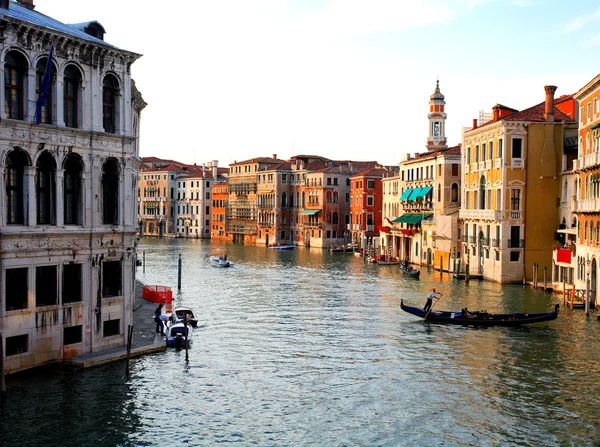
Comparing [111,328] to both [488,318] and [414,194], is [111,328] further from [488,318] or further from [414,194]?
[414,194]

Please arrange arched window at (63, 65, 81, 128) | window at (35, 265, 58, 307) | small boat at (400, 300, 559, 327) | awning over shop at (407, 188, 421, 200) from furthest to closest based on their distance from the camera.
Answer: awning over shop at (407, 188, 421, 200)
small boat at (400, 300, 559, 327)
arched window at (63, 65, 81, 128)
window at (35, 265, 58, 307)

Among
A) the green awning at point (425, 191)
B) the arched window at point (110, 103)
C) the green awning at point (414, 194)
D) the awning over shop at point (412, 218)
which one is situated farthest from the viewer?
the green awning at point (414, 194)

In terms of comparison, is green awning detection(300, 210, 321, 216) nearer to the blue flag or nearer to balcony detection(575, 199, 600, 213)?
balcony detection(575, 199, 600, 213)

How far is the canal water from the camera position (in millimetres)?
16297

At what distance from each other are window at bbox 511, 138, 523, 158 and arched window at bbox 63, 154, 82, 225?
29365mm

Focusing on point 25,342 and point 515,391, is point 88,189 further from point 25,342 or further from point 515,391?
point 515,391

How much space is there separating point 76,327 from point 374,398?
7.98 m

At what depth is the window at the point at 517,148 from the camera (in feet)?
142

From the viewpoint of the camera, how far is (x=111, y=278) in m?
21.3

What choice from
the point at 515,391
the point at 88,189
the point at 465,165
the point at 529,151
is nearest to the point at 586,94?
the point at 529,151

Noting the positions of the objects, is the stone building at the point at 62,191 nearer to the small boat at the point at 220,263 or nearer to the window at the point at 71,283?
the window at the point at 71,283

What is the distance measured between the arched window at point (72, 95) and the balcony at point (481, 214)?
2933 centimetres

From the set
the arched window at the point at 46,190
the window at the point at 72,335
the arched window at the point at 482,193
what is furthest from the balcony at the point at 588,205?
the arched window at the point at 46,190

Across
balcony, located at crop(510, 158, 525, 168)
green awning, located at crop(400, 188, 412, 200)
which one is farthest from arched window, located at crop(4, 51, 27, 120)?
green awning, located at crop(400, 188, 412, 200)
